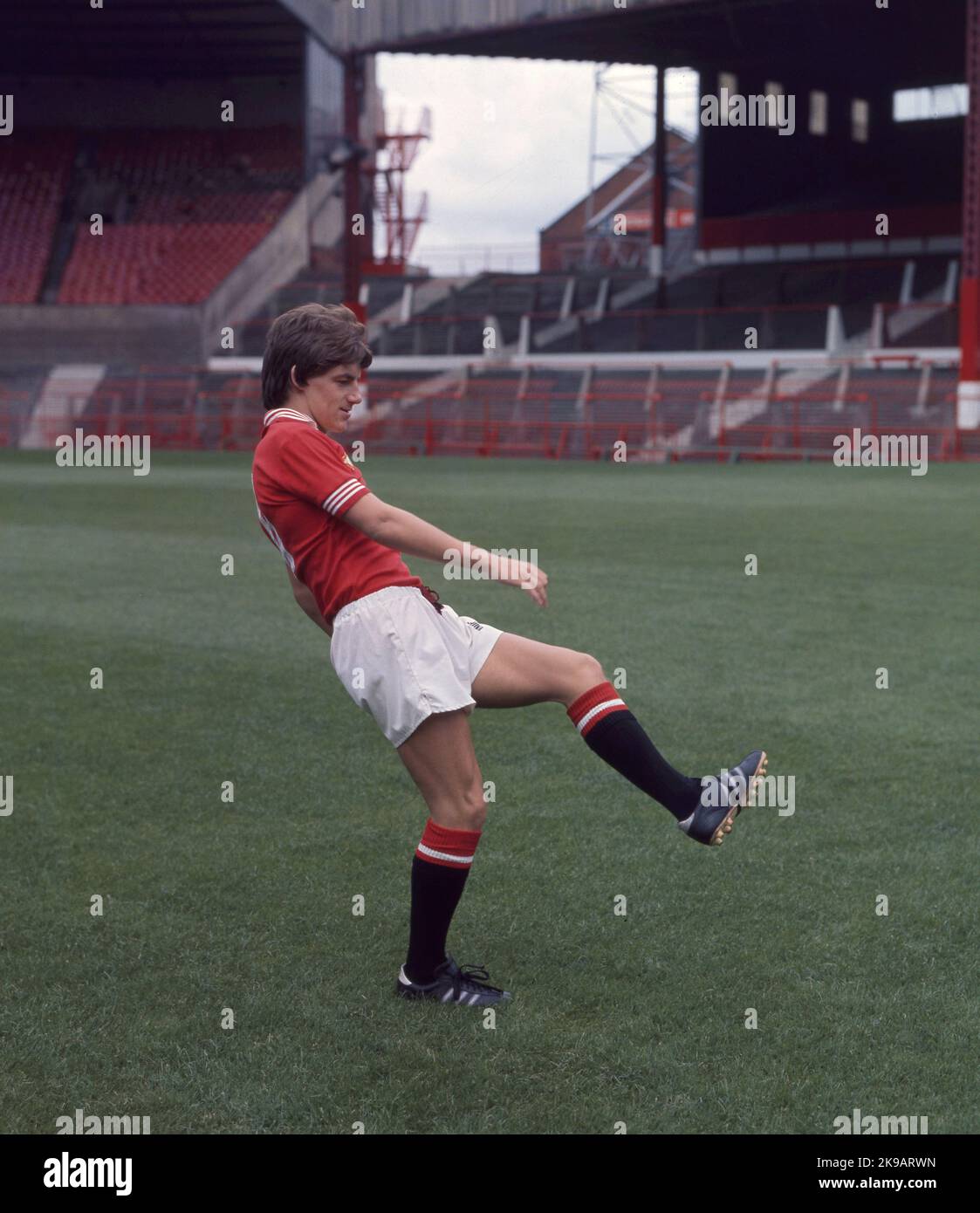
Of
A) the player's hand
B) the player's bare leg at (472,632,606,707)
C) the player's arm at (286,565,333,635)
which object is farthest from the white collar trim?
the player's bare leg at (472,632,606,707)

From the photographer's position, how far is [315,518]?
3.90 m

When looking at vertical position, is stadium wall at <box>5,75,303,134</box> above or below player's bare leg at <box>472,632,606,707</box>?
above

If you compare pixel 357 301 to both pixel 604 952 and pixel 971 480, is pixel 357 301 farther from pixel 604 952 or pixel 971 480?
pixel 604 952

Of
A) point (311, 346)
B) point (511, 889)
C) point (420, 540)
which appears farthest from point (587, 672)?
point (511, 889)

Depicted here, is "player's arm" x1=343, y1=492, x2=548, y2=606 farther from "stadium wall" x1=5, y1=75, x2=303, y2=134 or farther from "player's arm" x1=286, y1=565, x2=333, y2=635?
"stadium wall" x1=5, y1=75, x2=303, y2=134

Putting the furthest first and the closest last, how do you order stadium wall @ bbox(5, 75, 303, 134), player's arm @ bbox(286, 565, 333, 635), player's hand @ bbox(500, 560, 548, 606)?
1. stadium wall @ bbox(5, 75, 303, 134)
2. player's arm @ bbox(286, 565, 333, 635)
3. player's hand @ bbox(500, 560, 548, 606)

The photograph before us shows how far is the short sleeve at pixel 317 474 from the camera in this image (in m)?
3.73

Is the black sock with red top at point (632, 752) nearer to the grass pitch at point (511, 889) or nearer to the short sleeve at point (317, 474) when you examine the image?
the grass pitch at point (511, 889)

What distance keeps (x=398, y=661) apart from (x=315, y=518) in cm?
44

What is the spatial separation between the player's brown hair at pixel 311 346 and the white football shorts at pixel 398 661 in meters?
0.60

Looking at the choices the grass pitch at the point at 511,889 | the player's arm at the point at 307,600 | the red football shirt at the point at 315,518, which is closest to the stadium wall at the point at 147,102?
the grass pitch at the point at 511,889

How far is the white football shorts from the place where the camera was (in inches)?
149

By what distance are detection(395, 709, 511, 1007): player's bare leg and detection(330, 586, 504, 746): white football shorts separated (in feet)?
0.24

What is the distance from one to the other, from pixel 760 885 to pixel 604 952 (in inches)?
31.3
